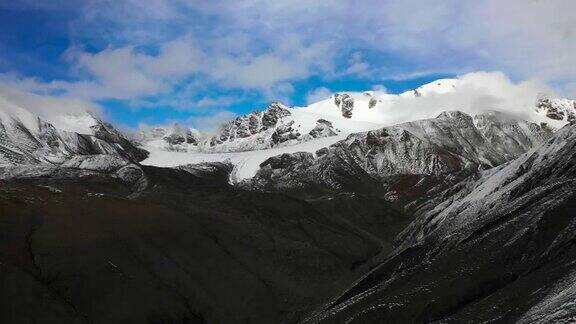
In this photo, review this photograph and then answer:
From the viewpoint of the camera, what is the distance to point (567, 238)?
6894cm

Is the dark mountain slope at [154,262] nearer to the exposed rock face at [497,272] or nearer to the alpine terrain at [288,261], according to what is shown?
the alpine terrain at [288,261]

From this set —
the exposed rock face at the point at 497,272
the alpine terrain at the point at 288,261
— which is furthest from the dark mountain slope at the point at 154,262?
the exposed rock face at the point at 497,272

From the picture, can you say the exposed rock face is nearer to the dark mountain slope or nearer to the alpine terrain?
the alpine terrain

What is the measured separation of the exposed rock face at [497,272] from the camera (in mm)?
57812

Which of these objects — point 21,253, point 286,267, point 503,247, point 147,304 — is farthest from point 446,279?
point 21,253

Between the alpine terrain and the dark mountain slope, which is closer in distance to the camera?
the alpine terrain

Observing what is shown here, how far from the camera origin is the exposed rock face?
190ft

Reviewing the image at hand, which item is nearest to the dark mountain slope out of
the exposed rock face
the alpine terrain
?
the alpine terrain

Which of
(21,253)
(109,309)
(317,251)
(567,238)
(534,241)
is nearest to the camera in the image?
(567,238)

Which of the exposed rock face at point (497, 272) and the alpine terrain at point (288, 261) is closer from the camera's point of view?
the exposed rock face at point (497, 272)

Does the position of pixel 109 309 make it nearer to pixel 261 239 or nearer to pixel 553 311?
pixel 261 239

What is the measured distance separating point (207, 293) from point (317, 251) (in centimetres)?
4301

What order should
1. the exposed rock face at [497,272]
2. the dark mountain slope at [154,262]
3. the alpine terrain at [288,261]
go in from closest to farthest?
the exposed rock face at [497,272]
the alpine terrain at [288,261]
the dark mountain slope at [154,262]

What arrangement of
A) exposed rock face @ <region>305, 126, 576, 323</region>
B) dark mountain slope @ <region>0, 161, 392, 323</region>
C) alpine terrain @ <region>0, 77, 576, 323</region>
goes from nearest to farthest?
1. exposed rock face @ <region>305, 126, 576, 323</region>
2. alpine terrain @ <region>0, 77, 576, 323</region>
3. dark mountain slope @ <region>0, 161, 392, 323</region>
